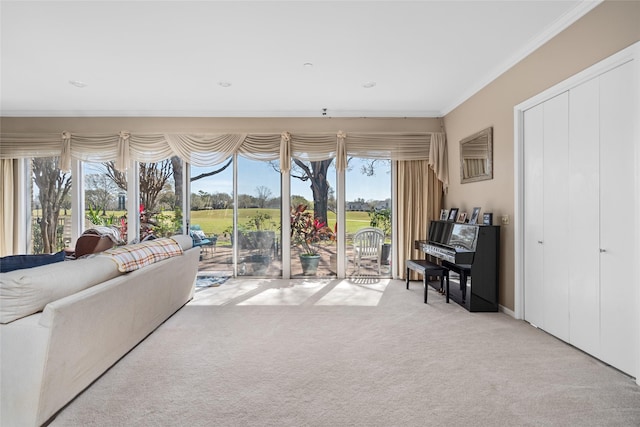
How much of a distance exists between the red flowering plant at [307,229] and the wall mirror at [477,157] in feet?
7.15

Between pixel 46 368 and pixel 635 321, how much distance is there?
11.2 ft

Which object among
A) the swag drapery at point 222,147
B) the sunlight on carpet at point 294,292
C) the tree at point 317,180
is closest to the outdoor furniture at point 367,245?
the sunlight on carpet at point 294,292

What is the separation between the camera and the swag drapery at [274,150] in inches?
196

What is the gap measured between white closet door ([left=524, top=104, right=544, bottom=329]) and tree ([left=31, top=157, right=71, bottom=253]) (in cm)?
645

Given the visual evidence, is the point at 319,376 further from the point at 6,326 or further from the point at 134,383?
the point at 6,326

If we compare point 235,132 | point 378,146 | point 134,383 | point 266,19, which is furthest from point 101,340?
point 378,146

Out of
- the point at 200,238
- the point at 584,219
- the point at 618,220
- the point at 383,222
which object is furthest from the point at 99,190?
the point at 618,220

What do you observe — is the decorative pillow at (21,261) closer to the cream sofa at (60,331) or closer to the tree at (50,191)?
the cream sofa at (60,331)

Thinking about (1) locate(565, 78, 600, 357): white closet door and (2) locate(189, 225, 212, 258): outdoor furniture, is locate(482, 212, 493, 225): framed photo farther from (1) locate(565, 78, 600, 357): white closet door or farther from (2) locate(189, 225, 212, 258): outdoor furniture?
(2) locate(189, 225, 212, 258): outdoor furniture

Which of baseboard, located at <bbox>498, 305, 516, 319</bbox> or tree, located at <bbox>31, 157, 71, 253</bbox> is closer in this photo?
baseboard, located at <bbox>498, 305, 516, 319</bbox>

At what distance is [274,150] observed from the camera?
198 inches

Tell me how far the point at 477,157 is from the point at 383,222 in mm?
1751

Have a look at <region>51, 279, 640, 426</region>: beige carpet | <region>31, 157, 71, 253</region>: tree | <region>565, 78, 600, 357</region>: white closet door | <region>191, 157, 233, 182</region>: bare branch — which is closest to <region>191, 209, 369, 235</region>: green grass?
<region>191, 157, 233, 182</region>: bare branch

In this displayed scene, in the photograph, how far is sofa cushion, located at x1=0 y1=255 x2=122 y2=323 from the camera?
1593 millimetres
